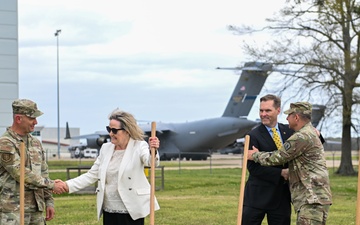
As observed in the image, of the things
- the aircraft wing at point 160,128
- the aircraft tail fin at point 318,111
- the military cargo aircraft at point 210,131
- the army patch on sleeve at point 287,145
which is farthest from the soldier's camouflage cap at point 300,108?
the aircraft wing at point 160,128

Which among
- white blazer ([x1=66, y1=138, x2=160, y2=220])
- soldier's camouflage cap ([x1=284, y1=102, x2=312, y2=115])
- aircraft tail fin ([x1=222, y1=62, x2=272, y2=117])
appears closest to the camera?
white blazer ([x1=66, y1=138, x2=160, y2=220])

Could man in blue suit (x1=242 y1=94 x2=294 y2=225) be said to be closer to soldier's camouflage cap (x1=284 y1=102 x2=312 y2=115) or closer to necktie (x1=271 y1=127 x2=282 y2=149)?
necktie (x1=271 y1=127 x2=282 y2=149)

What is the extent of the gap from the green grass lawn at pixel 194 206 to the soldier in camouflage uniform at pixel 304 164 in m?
6.84

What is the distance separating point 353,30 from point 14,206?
26.8m

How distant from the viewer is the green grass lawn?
14.8m

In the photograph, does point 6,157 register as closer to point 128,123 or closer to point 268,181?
point 128,123

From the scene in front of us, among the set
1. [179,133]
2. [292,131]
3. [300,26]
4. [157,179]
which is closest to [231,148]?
[179,133]

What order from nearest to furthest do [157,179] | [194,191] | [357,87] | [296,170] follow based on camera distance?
[296,170]
[194,191]
[157,179]
[357,87]

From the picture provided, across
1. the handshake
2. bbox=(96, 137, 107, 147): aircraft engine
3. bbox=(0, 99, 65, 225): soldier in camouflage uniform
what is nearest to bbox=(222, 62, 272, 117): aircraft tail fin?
bbox=(96, 137, 107, 147): aircraft engine

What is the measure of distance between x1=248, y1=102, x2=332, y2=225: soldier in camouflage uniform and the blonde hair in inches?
47.6

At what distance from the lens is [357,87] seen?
105ft

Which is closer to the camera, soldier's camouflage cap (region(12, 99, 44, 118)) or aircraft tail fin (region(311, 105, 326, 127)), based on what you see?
soldier's camouflage cap (region(12, 99, 44, 118))

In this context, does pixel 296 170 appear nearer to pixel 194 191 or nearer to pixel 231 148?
pixel 194 191

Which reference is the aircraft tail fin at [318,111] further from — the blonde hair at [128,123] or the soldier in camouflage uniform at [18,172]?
the soldier in camouflage uniform at [18,172]
